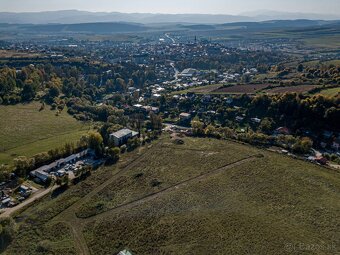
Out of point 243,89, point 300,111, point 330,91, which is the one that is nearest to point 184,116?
point 243,89

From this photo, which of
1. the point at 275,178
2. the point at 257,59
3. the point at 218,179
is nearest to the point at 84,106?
the point at 218,179

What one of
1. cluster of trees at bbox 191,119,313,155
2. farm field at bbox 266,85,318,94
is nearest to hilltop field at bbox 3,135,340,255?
cluster of trees at bbox 191,119,313,155

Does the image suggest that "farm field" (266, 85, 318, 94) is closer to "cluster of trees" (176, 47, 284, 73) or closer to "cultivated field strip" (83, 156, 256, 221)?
"cultivated field strip" (83, 156, 256, 221)

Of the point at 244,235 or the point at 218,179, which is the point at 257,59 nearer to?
the point at 218,179

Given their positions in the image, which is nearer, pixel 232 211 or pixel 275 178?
pixel 232 211

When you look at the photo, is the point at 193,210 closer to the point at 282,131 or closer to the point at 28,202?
the point at 28,202

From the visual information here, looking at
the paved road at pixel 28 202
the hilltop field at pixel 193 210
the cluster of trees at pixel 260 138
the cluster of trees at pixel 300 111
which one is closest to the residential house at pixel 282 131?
the cluster of trees at pixel 300 111
